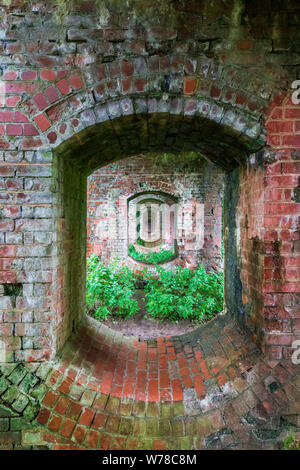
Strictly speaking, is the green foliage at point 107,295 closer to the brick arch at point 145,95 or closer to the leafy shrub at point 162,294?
the leafy shrub at point 162,294

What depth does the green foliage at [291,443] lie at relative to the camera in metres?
1.72

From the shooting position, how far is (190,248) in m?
6.80

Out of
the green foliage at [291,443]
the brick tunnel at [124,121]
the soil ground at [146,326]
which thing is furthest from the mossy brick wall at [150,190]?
the green foliage at [291,443]

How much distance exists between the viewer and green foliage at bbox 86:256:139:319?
5.44m

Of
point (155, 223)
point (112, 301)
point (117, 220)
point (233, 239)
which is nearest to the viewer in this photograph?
point (233, 239)

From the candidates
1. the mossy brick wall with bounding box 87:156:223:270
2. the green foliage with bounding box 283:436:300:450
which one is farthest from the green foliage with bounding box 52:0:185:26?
the mossy brick wall with bounding box 87:156:223:270

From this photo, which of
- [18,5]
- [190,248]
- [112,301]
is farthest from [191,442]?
[190,248]

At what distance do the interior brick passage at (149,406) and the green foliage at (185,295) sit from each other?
10.3 ft

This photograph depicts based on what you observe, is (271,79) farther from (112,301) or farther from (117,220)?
(117,220)

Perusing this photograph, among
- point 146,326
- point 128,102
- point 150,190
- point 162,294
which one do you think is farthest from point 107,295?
point 128,102

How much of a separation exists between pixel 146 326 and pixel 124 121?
4.16m

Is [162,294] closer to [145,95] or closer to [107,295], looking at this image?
[107,295]

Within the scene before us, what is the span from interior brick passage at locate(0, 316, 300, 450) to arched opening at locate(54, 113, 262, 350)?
1.05ft
